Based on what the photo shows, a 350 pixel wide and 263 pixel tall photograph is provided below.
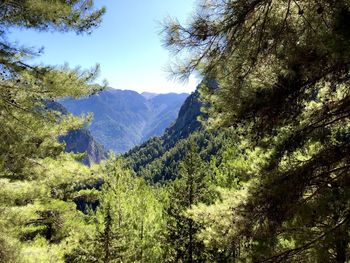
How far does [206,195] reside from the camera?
22.5 metres

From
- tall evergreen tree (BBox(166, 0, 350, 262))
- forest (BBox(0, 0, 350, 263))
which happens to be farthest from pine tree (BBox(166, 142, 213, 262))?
Result: tall evergreen tree (BBox(166, 0, 350, 262))

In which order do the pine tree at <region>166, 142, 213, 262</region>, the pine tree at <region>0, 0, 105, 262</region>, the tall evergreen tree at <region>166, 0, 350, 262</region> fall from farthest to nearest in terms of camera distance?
the pine tree at <region>166, 142, 213, 262</region> → the pine tree at <region>0, 0, 105, 262</region> → the tall evergreen tree at <region>166, 0, 350, 262</region>

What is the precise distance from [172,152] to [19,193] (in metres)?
157

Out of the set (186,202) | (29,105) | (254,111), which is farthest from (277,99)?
(186,202)

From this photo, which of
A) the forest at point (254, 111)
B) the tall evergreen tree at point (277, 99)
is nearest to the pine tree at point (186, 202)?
the forest at point (254, 111)

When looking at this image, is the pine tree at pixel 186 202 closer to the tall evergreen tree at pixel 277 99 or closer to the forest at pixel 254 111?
the forest at pixel 254 111

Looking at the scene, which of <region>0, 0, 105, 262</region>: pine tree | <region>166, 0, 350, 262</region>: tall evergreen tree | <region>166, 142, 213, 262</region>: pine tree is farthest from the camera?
<region>166, 142, 213, 262</region>: pine tree

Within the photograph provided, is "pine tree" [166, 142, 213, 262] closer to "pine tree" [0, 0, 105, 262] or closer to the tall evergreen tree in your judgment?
"pine tree" [0, 0, 105, 262]

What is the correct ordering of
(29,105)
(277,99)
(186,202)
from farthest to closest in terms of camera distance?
(186,202) → (29,105) → (277,99)

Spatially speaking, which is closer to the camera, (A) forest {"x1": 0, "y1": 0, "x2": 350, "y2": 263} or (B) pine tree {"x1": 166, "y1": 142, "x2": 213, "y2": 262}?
(A) forest {"x1": 0, "y1": 0, "x2": 350, "y2": 263}

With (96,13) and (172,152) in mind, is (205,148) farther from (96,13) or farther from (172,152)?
(96,13)

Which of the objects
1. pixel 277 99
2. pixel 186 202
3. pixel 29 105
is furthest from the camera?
pixel 186 202

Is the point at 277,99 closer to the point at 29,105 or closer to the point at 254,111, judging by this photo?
the point at 254,111

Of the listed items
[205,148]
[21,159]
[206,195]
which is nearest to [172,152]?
[205,148]
